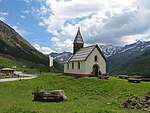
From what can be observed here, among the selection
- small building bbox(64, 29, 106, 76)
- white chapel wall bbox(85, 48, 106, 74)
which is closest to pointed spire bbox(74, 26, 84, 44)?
small building bbox(64, 29, 106, 76)

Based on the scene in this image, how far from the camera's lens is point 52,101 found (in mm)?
32062

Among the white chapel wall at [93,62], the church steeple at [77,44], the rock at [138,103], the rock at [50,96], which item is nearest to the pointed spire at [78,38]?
the church steeple at [77,44]

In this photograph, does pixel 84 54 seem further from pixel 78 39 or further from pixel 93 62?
pixel 78 39

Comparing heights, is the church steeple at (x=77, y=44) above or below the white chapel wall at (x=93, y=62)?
above

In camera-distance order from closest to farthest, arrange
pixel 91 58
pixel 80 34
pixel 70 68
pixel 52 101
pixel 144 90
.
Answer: pixel 52 101
pixel 144 90
pixel 91 58
pixel 70 68
pixel 80 34

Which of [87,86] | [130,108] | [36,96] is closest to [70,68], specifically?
[87,86]

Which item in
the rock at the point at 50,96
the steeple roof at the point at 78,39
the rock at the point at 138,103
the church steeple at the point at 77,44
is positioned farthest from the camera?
the steeple roof at the point at 78,39

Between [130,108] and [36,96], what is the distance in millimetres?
12768

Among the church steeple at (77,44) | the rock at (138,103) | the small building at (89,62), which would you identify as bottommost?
the rock at (138,103)

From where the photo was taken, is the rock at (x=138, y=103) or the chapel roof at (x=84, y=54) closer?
the rock at (x=138, y=103)

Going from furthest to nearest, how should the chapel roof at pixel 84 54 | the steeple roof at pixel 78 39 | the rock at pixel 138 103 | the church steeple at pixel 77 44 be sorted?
the steeple roof at pixel 78 39
the church steeple at pixel 77 44
the chapel roof at pixel 84 54
the rock at pixel 138 103

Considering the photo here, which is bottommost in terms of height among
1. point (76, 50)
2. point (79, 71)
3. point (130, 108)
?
point (130, 108)

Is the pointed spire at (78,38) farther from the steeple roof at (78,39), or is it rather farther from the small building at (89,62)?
the small building at (89,62)

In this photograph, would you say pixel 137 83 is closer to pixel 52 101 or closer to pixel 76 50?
pixel 52 101
